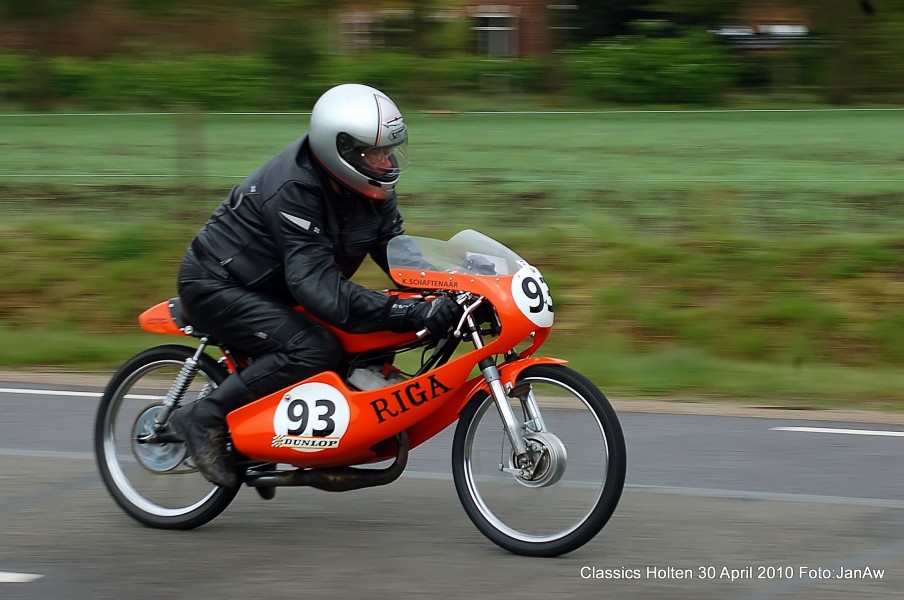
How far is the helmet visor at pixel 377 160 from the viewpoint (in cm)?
A: 514

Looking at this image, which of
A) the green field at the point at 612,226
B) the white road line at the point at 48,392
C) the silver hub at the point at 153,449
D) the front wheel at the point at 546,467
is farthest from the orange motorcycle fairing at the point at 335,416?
the green field at the point at 612,226

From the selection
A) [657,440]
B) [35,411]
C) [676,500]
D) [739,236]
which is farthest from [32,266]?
[676,500]

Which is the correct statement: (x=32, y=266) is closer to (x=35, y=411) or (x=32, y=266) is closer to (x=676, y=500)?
(x=35, y=411)

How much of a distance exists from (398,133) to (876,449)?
3259mm

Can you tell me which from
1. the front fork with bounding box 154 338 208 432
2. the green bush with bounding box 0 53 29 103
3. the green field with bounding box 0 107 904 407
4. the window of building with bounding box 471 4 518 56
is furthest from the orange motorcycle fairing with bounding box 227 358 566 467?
the window of building with bounding box 471 4 518 56

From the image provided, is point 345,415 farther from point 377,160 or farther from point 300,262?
point 377,160

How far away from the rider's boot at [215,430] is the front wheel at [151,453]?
162mm

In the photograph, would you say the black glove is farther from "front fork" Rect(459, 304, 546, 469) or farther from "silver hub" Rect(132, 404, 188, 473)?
"silver hub" Rect(132, 404, 188, 473)

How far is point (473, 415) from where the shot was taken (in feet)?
17.2

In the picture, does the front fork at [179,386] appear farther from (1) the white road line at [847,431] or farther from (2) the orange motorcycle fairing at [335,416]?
(1) the white road line at [847,431]

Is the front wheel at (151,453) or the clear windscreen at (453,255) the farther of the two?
the front wheel at (151,453)

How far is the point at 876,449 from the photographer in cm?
690

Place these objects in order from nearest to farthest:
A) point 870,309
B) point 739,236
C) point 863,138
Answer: point 870,309 < point 739,236 < point 863,138

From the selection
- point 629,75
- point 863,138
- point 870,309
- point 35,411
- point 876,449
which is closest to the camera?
point 876,449
